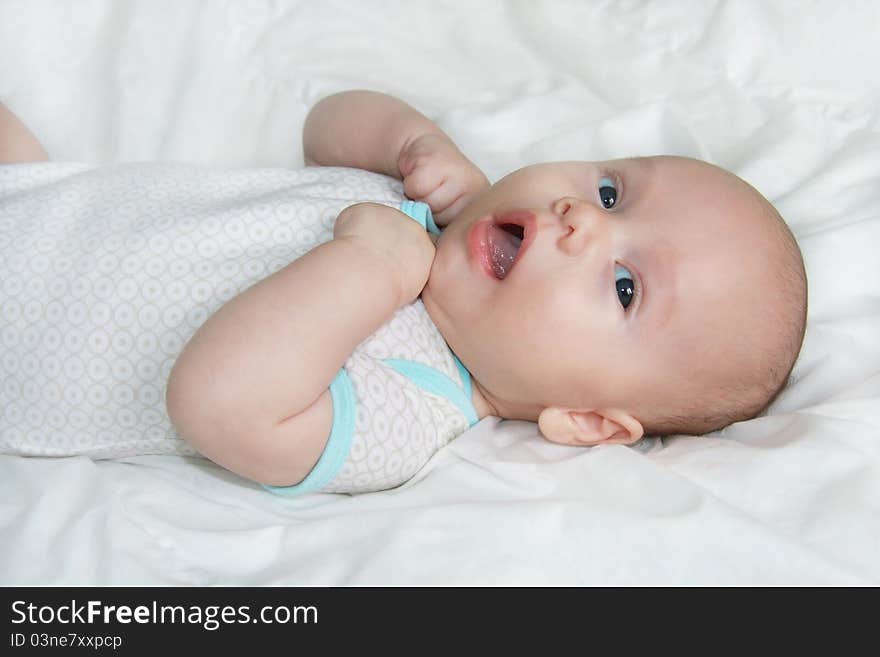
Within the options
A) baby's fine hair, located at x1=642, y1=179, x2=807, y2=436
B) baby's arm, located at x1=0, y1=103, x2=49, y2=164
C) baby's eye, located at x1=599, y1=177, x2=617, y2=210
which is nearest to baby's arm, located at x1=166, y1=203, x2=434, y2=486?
baby's eye, located at x1=599, y1=177, x2=617, y2=210

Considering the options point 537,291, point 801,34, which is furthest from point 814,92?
point 537,291

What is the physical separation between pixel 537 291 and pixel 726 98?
2.17 ft

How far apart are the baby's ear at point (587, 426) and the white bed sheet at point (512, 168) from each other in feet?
0.08

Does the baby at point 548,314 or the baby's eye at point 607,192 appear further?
the baby's eye at point 607,192

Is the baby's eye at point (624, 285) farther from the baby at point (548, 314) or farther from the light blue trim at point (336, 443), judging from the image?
the light blue trim at point (336, 443)

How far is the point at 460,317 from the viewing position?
1.32 m

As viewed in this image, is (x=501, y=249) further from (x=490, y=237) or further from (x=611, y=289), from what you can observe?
(x=611, y=289)

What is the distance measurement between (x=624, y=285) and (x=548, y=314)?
0.11 meters

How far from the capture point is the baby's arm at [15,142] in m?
1.59

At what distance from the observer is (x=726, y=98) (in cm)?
168

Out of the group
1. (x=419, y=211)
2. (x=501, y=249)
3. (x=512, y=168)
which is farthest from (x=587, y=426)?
(x=512, y=168)

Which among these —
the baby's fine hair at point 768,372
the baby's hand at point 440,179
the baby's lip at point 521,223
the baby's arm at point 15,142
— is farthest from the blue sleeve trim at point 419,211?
A: the baby's arm at point 15,142

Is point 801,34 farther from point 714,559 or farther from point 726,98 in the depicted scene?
point 714,559

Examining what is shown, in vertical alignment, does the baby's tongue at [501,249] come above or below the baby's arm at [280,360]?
above
